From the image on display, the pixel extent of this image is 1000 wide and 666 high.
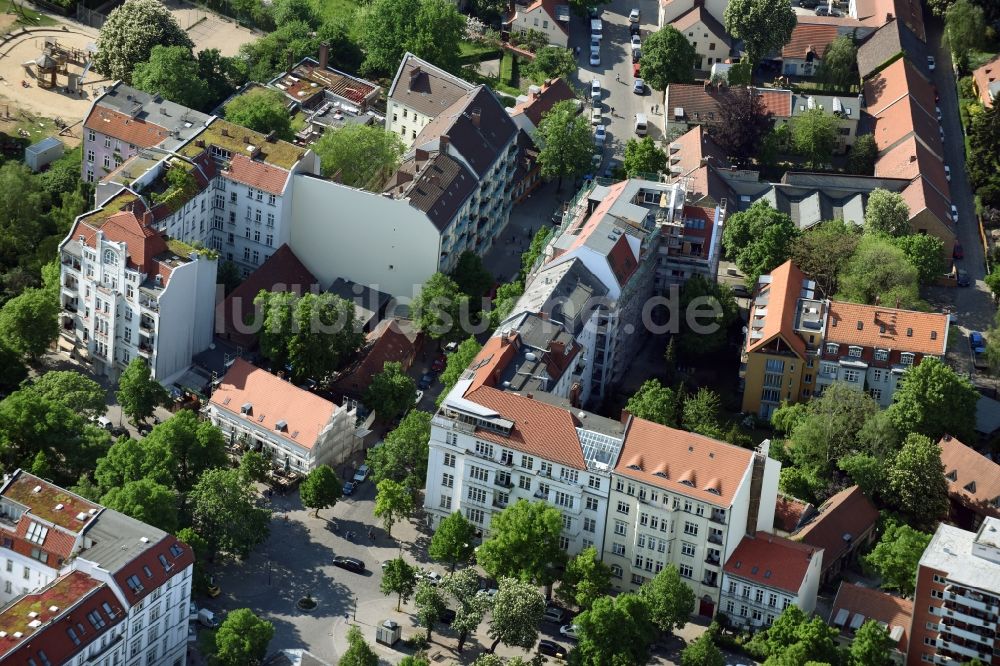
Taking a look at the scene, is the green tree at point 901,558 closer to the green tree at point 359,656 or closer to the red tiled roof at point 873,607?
the red tiled roof at point 873,607

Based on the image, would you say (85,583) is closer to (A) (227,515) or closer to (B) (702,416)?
(A) (227,515)

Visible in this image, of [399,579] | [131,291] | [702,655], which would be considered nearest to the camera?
[702,655]

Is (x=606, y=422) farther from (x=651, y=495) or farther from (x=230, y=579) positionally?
(x=230, y=579)

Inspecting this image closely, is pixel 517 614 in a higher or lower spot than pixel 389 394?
lower

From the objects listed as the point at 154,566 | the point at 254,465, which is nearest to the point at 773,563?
the point at 254,465

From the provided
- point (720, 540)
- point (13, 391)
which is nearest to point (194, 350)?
point (13, 391)

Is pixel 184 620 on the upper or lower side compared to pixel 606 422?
lower
